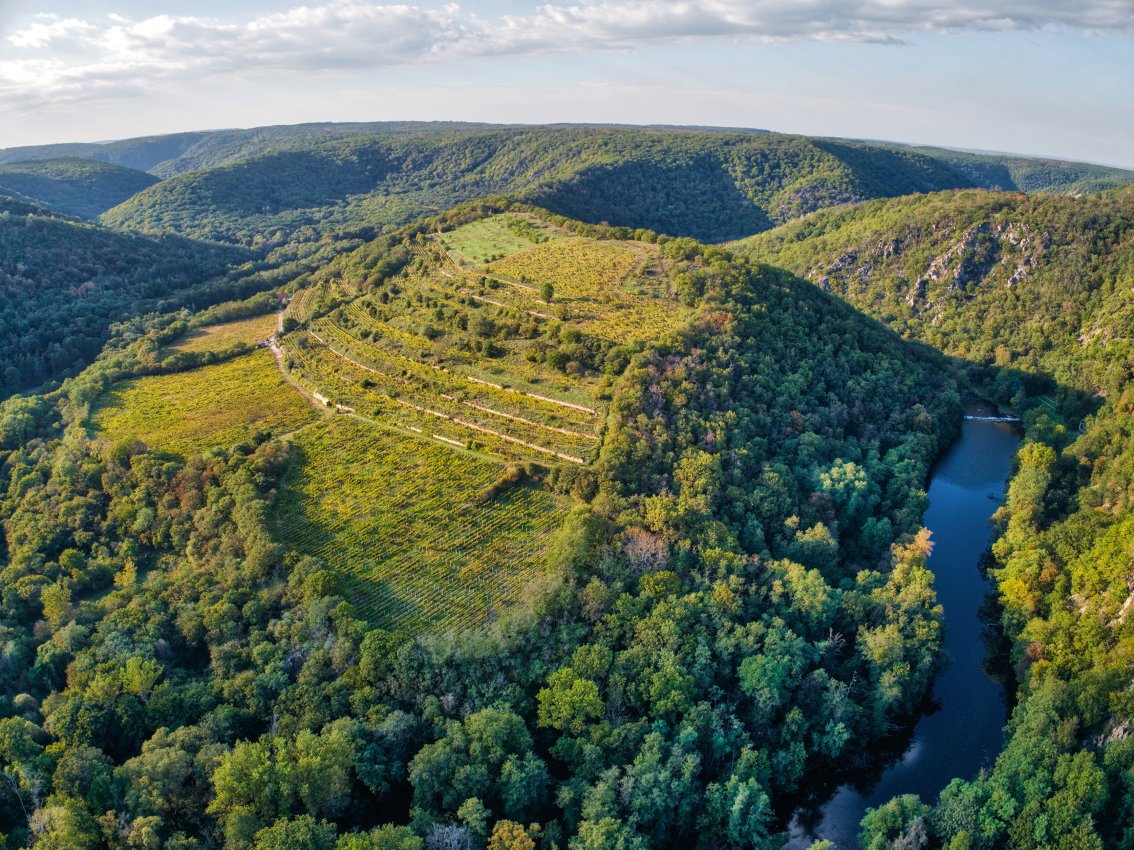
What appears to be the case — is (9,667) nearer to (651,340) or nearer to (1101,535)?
(651,340)

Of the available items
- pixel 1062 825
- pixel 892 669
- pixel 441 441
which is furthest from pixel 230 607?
pixel 1062 825

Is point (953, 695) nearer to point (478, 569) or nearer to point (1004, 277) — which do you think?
point (478, 569)

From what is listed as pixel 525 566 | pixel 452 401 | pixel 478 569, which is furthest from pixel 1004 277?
pixel 478 569

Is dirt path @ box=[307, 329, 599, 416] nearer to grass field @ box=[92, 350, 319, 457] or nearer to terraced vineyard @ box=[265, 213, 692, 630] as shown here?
terraced vineyard @ box=[265, 213, 692, 630]

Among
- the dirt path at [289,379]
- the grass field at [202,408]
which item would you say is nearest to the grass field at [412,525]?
the dirt path at [289,379]

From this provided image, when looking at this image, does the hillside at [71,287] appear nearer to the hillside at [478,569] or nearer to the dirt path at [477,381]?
the hillside at [478,569]
